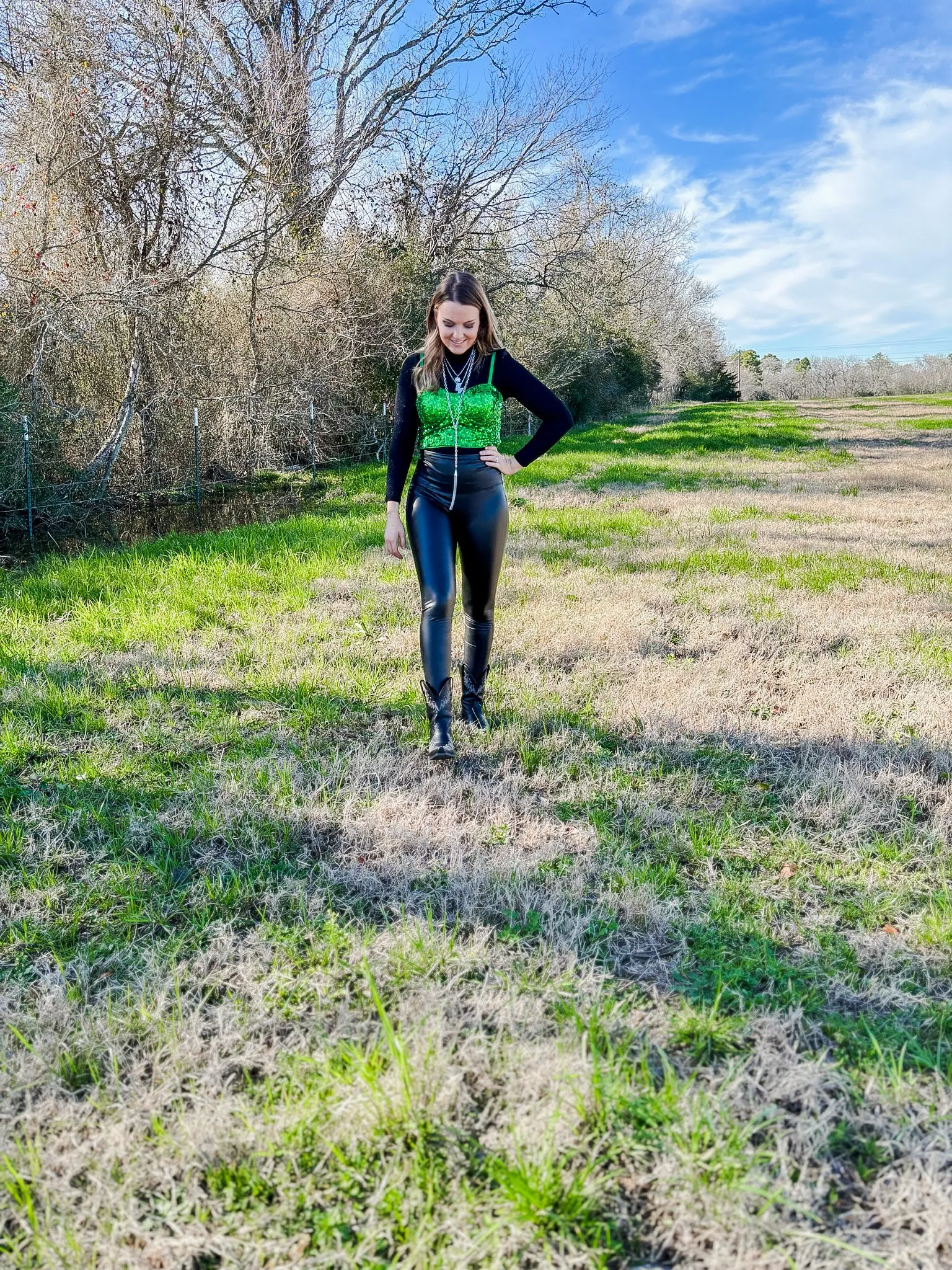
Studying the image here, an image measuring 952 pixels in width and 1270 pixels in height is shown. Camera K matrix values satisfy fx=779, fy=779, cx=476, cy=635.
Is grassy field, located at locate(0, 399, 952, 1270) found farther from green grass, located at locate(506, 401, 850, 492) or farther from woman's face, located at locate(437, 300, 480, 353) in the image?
green grass, located at locate(506, 401, 850, 492)

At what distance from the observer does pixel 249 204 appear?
11.8 m

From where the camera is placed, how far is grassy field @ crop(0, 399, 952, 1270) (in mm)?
1556

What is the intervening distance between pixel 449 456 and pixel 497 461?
225 mm

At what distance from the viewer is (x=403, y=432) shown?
12.2ft

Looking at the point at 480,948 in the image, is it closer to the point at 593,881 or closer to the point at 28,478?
the point at 593,881

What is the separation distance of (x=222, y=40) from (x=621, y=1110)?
14.9 m

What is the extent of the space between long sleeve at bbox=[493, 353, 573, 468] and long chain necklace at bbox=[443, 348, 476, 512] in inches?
5.7

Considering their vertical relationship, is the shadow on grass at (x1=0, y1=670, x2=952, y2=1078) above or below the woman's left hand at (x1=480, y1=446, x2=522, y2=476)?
below

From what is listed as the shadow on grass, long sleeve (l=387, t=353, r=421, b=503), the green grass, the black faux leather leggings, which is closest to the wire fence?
long sleeve (l=387, t=353, r=421, b=503)

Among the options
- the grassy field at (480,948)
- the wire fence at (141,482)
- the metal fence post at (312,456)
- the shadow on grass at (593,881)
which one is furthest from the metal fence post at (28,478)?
the shadow on grass at (593,881)

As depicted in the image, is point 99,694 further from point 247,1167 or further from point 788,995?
point 788,995

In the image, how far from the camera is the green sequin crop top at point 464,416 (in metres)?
3.56

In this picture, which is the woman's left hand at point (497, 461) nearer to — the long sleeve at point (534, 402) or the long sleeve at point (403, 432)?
the long sleeve at point (534, 402)

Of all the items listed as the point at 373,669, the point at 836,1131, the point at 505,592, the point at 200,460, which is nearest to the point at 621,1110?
the point at 836,1131
